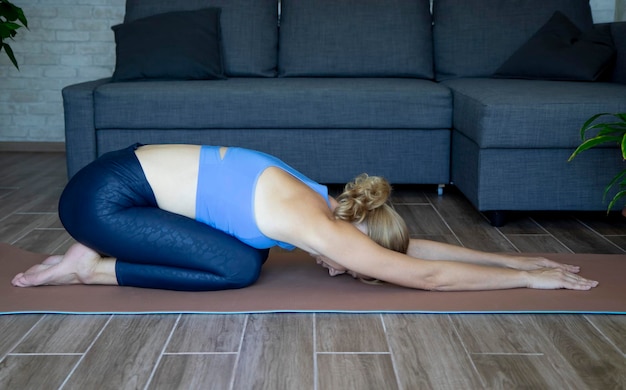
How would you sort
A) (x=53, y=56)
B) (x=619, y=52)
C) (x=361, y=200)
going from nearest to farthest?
(x=361, y=200) < (x=619, y=52) < (x=53, y=56)

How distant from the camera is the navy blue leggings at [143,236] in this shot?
2.16m

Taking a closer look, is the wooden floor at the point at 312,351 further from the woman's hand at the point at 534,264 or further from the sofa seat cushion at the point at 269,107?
the sofa seat cushion at the point at 269,107

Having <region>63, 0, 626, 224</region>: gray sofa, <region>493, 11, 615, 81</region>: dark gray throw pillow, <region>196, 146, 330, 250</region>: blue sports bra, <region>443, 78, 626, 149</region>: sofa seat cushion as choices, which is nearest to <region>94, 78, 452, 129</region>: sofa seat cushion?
<region>63, 0, 626, 224</region>: gray sofa

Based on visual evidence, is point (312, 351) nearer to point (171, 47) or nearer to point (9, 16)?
point (171, 47)

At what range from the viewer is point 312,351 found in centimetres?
189

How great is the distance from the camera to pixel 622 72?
3.89m

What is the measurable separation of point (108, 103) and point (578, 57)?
2.39 meters

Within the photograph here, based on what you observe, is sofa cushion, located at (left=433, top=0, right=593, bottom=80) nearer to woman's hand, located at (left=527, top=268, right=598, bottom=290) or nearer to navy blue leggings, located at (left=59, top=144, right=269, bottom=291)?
woman's hand, located at (left=527, top=268, right=598, bottom=290)

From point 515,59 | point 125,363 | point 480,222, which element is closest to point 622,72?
point 515,59

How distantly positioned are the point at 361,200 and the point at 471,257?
0.52m

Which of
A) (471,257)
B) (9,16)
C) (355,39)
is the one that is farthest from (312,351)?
(9,16)

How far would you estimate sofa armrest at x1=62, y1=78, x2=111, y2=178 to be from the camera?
3646 millimetres

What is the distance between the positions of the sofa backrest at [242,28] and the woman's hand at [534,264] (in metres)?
2.21

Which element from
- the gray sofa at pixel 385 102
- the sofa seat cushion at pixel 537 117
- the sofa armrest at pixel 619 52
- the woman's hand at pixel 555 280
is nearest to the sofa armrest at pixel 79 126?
the gray sofa at pixel 385 102
